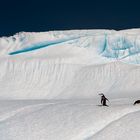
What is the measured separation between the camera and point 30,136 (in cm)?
3547

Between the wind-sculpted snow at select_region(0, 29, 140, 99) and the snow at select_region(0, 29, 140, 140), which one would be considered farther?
the wind-sculpted snow at select_region(0, 29, 140, 99)

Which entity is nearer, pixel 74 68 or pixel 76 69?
pixel 76 69

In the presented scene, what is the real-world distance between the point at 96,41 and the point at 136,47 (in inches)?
765

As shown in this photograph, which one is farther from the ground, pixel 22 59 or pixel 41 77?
pixel 22 59

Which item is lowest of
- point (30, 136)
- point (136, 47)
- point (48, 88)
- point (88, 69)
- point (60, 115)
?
point (30, 136)

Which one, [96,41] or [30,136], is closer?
[30,136]

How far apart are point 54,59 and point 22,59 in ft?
54.4

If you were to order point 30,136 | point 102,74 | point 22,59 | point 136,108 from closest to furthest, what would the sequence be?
point 30,136, point 136,108, point 102,74, point 22,59

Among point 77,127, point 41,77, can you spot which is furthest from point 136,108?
point 41,77

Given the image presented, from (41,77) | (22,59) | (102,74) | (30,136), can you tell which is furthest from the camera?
(22,59)

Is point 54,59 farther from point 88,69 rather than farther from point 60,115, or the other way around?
point 60,115

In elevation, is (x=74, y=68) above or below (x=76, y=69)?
above

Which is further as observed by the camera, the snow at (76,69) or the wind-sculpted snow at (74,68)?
the wind-sculpted snow at (74,68)

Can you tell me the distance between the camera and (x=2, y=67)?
176 meters
